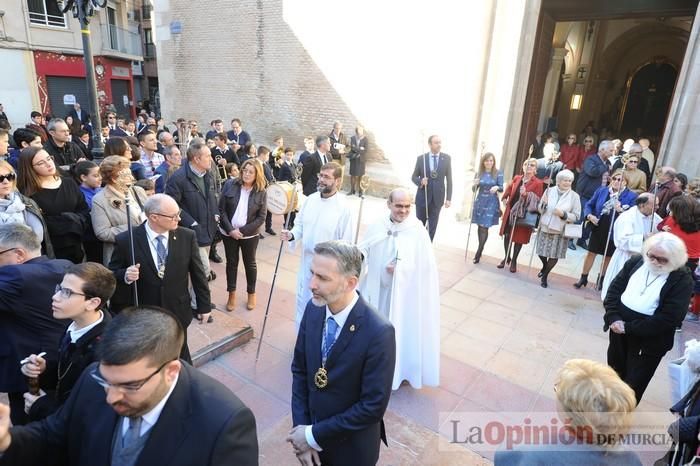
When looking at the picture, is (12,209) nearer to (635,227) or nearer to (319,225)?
(319,225)

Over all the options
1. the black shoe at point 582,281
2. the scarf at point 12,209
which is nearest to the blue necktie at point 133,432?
the scarf at point 12,209

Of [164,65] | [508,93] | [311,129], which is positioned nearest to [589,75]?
[508,93]

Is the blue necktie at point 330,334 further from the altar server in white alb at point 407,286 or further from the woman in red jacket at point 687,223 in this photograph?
the woman in red jacket at point 687,223

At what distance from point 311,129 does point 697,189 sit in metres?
9.82

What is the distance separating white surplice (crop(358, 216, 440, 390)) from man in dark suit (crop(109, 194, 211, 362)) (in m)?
1.62

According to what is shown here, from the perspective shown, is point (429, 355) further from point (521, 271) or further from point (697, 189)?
point (697, 189)

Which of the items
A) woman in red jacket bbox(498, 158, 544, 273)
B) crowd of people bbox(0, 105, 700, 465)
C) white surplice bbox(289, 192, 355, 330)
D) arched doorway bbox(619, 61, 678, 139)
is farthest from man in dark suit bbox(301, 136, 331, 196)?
arched doorway bbox(619, 61, 678, 139)

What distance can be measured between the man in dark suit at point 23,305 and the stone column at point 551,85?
1512 cm

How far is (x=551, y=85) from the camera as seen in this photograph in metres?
15.1

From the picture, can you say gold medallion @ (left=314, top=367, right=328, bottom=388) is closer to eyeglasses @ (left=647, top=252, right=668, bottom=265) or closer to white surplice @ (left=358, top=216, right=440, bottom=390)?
white surplice @ (left=358, top=216, right=440, bottom=390)

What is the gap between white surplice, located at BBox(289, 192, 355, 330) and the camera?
14.5ft

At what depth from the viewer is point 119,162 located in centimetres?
422

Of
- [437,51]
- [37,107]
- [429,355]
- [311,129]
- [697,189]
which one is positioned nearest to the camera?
[429,355]

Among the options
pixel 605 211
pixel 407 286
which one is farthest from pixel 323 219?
pixel 605 211
